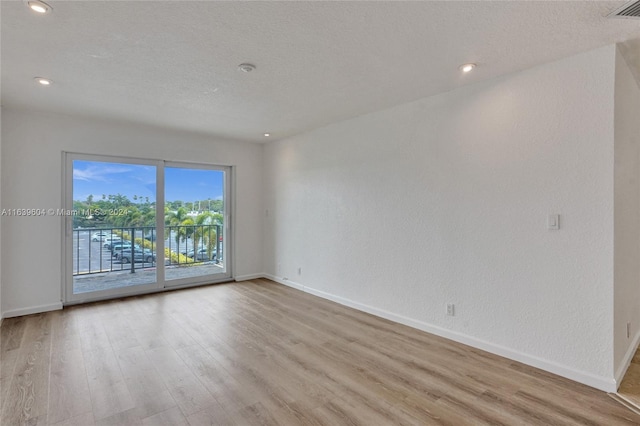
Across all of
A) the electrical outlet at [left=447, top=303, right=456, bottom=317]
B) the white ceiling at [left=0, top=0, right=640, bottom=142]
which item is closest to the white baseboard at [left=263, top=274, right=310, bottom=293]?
the electrical outlet at [left=447, top=303, right=456, bottom=317]

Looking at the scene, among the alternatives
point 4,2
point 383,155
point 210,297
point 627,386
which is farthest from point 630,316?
point 4,2

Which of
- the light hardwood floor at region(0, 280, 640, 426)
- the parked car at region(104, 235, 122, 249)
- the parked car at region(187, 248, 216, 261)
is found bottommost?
the light hardwood floor at region(0, 280, 640, 426)

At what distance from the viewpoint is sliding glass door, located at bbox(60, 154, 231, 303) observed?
4.44 m

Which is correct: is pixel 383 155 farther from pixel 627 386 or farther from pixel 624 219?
pixel 627 386

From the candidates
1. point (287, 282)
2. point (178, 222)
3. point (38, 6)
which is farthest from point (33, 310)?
point (38, 6)

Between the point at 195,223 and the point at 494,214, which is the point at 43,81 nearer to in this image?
the point at 195,223

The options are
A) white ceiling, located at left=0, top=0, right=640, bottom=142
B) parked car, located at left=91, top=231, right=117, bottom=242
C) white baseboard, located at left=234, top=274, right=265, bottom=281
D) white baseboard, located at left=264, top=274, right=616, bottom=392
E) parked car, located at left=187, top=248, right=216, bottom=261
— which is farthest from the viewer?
white baseboard, located at left=234, top=274, right=265, bottom=281

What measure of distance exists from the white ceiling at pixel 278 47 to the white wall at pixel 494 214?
0.30 m

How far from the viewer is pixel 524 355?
2.71 metres

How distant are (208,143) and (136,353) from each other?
3.51m

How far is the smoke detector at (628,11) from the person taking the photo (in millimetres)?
1830

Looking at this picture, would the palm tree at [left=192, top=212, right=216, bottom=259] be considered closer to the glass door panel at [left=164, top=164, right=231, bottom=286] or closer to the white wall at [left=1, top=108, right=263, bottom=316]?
the glass door panel at [left=164, top=164, right=231, bottom=286]

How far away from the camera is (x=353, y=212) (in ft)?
14.1

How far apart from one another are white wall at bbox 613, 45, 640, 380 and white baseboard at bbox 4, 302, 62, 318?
19.3ft
